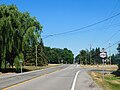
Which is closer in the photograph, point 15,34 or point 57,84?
point 57,84

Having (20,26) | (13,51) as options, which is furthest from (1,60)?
(20,26)

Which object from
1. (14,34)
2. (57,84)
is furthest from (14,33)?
(57,84)

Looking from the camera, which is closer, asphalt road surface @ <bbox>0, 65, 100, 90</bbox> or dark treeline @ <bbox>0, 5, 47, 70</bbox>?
asphalt road surface @ <bbox>0, 65, 100, 90</bbox>

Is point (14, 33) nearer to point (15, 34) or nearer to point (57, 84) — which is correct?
point (15, 34)

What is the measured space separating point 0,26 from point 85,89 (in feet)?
111

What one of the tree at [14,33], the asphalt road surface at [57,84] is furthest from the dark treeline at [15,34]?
the asphalt road surface at [57,84]

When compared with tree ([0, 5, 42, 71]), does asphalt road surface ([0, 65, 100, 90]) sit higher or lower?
lower

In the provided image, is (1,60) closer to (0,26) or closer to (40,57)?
(0,26)

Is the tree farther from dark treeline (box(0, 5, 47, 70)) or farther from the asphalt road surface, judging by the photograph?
the asphalt road surface

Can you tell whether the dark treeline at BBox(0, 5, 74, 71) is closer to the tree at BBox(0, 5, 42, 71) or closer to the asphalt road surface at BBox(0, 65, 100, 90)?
the tree at BBox(0, 5, 42, 71)

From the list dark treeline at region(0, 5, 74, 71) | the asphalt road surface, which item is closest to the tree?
dark treeline at region(0, 5, 74, 71)

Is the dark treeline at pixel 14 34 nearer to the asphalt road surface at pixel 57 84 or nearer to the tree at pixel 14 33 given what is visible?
the tree at pixel 14 33

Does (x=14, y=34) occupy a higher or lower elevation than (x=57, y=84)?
higher

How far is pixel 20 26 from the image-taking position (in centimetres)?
5281
